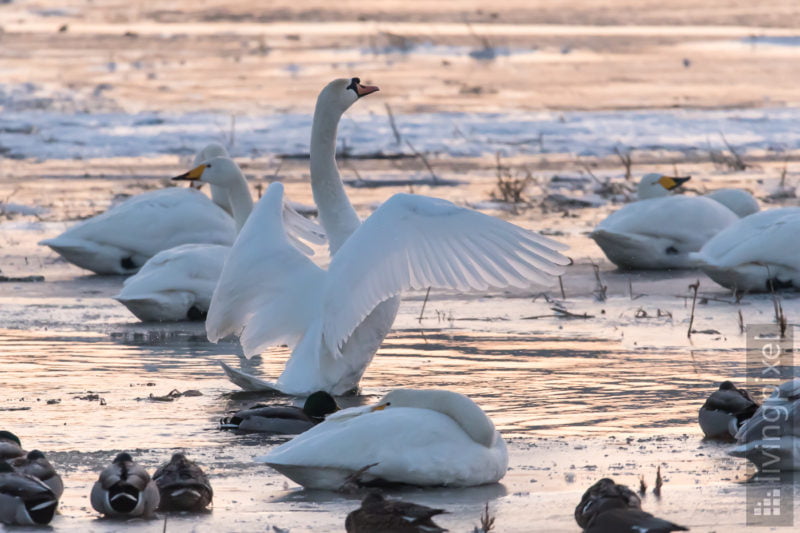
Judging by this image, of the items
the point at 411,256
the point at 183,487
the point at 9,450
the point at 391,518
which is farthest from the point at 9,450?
the point at 411,256

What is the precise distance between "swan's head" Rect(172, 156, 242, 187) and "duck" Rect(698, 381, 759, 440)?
5.27m

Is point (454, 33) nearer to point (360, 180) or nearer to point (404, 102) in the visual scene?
point (404, 102)

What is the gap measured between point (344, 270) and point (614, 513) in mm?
2782

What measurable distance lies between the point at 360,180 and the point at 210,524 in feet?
38.8

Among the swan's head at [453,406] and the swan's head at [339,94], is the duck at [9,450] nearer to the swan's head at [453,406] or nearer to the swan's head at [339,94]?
the swan's head at [453,406]

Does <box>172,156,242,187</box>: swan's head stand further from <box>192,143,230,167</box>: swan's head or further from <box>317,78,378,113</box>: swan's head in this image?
<box>317,78,378,113</box>: swan's head

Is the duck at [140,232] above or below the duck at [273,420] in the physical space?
above

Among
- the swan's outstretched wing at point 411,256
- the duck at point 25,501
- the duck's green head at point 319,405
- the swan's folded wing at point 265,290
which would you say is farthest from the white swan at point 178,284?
the duck at point 25,501

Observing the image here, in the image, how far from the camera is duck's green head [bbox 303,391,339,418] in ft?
24.2

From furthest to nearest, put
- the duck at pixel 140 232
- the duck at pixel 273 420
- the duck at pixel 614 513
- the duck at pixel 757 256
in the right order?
the duck at pixel 140 232 < the duck at pixel 757 256 < the duck at pixel 273 420 < the duck at pixel 614 513

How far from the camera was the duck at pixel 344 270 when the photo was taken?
7.54m

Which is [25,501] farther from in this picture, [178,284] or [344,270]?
[178,284]

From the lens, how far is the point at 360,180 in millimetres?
17281

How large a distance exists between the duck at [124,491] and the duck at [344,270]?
213 centimetres
